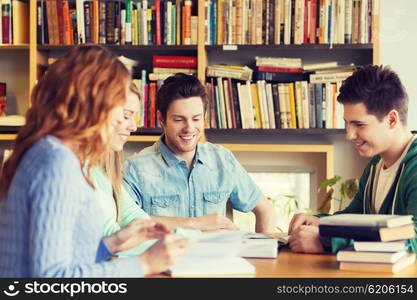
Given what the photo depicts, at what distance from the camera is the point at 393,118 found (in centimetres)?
230

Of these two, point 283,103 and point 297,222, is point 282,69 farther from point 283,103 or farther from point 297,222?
point 297,222

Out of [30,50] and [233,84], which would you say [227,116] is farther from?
[30,50]

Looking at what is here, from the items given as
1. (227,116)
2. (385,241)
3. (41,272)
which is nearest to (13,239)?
(41,272)

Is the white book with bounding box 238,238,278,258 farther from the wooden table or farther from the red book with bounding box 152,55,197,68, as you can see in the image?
the red book with bounding box 152,55,197,68

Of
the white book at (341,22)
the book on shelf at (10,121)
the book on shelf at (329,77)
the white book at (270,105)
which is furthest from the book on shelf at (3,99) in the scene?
the white book at (341,22)

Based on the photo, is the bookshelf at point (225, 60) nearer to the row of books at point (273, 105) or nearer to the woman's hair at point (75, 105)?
the row of books at point (273, 105)

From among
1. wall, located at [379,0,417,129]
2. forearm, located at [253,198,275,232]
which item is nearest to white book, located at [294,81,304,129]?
wall, located at [379,0,417,129]

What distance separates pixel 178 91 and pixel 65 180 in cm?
151

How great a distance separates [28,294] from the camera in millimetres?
1433

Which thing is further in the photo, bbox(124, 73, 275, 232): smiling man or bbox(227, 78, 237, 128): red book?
bbox(227, 78, 237, 128): red book

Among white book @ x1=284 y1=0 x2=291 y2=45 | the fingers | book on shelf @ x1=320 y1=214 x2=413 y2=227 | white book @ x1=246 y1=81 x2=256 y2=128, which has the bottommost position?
the fingers

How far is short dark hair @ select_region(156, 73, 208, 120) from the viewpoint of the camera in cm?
280

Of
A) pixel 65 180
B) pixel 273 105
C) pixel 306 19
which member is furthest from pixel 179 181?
pixel 65 180

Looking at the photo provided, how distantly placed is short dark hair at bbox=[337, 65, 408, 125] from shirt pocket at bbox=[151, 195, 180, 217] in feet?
2.74
